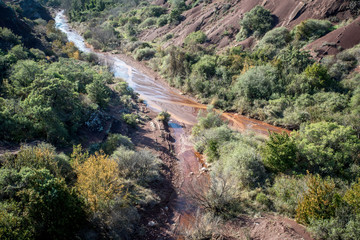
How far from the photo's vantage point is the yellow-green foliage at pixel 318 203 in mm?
10539

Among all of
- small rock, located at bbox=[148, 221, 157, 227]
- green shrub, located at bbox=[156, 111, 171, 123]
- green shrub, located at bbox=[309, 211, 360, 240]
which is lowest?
small rock, located at bbox=[148, 221, 157, 227]

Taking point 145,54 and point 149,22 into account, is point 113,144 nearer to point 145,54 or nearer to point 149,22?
point 145,54

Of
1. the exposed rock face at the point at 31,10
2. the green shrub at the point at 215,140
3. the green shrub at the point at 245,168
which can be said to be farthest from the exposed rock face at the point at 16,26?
the exposed rock face at the point at 31,10

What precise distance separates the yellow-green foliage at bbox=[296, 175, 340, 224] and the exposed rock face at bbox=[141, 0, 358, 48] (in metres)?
32.0

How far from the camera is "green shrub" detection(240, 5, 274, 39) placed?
37.8 m

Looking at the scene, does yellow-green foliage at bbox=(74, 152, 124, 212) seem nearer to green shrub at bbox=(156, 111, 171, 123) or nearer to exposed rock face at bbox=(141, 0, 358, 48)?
green shrub at bbox=(156, 111, 171, 123)

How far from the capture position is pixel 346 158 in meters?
14.4

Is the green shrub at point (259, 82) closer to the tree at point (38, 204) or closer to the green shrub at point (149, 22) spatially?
the tree at point (38, 204)

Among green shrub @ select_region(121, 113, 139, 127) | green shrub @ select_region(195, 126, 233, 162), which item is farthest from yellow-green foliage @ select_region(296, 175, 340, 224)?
green shrub @ select_region(121, 113, 139, 127)

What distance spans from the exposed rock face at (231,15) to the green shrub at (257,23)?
1533 millimetres

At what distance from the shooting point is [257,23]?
38.8 metres

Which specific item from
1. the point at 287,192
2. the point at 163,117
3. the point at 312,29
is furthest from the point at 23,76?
the point at 312,29

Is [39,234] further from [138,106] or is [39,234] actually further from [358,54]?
[358,54]

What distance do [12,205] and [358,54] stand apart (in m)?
33.5
